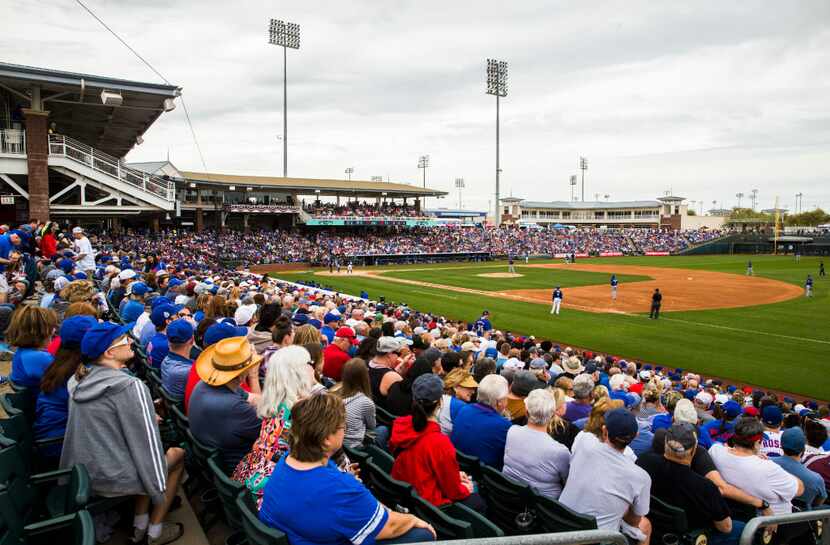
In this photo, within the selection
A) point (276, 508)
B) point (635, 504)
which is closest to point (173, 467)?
point (276, 508)

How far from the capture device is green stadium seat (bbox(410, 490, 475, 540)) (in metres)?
3.36

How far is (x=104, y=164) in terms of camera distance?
23.9 metres

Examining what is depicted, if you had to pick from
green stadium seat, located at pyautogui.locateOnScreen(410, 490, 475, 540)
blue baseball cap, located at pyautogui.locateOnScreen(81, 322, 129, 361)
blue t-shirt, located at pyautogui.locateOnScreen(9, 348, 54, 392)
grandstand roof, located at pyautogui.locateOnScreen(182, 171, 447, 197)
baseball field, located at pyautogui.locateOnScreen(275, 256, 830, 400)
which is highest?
grandstand roof, located at pyautogui.locateOnScreen(182, 171, 447, 197)

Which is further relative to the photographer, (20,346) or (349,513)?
(20,346)

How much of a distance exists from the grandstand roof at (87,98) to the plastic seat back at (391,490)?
2084 cm

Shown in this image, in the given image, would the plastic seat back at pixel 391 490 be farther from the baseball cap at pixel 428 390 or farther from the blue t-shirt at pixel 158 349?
the blue t-shirt at pixel 158 349

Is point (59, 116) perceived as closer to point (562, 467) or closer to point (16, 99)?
point (16, 99)

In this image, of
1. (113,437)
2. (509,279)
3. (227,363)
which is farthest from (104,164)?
(509,279)

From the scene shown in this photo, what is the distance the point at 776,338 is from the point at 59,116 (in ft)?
104

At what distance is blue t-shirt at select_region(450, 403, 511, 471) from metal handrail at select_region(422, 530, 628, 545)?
1.71 meters

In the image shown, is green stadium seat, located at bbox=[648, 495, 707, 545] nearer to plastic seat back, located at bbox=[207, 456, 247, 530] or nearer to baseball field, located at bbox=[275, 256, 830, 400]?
plastic seat back, located at bbox=[207, 456, 247, 530]

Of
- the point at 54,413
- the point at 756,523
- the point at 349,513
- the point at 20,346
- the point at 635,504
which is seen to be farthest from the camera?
the point at 20,346

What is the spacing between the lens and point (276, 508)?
116 inches

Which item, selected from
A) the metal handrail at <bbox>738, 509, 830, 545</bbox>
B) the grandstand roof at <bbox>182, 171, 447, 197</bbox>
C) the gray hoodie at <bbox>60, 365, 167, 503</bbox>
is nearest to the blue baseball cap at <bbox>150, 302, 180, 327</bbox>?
the gray hoodie at <bbox>60, 365, 167, 503</bbox>
